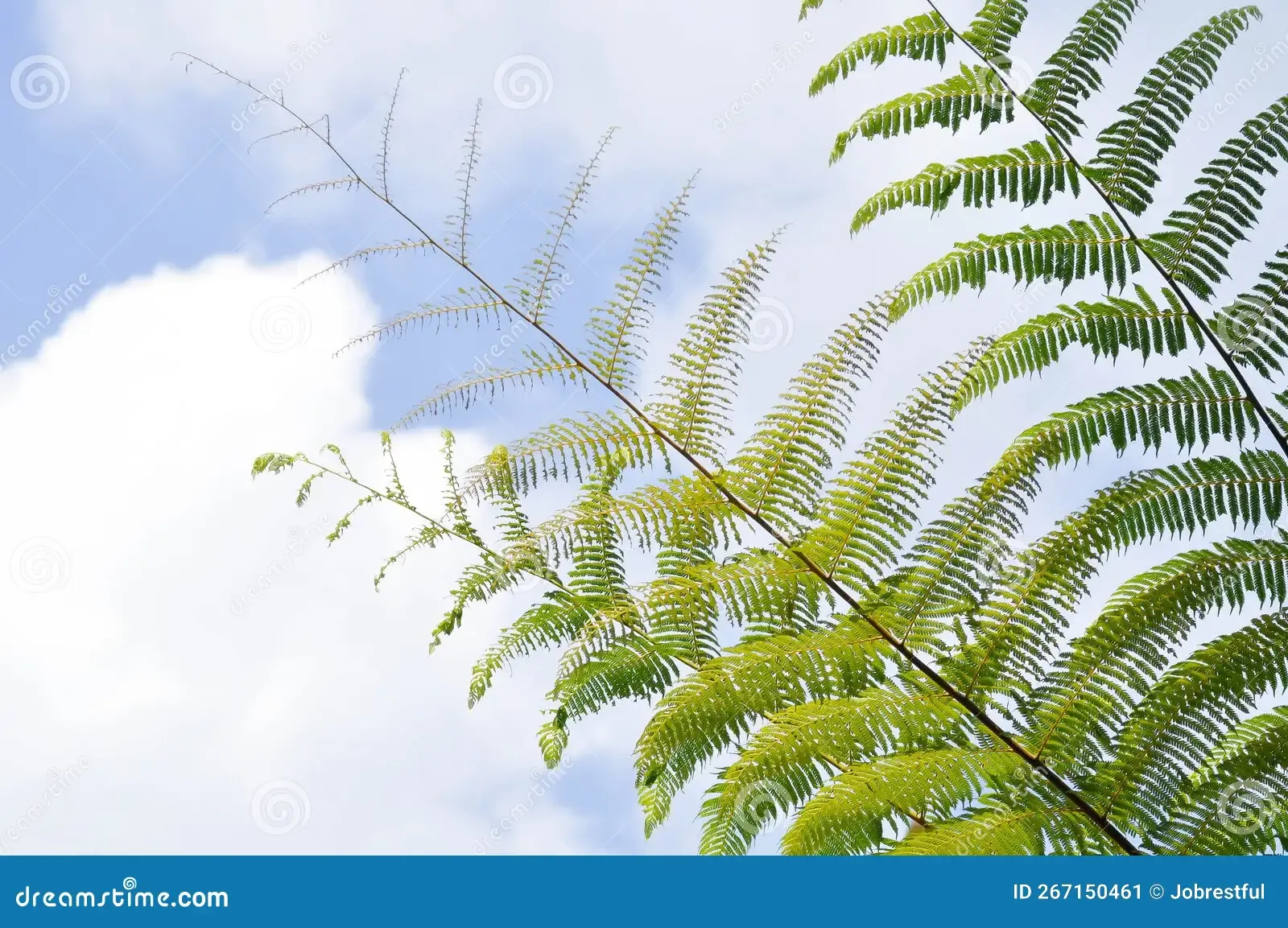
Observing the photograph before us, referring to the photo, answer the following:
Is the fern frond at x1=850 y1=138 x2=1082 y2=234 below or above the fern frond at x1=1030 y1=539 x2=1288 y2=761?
below

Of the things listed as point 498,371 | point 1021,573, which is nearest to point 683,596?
point 498,371

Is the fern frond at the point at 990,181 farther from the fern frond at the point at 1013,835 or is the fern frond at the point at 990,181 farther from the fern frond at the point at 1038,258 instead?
the fern frond at the point at 1013,835

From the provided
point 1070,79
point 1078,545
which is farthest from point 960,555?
point 1070,79

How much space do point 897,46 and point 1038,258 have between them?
0.72 metres

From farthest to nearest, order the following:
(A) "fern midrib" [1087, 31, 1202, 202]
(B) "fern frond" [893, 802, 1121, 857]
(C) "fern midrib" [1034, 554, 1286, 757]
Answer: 1. (A) "fern midrib" [1087, 31, 1202, 202]
2. (C) "fern midrib" [1034, 554, 1286, 757]
3. (B) "fern frond" [893, 802, 1121, 857]

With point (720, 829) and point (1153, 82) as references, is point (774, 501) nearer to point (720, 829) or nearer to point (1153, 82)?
point (720, 829)

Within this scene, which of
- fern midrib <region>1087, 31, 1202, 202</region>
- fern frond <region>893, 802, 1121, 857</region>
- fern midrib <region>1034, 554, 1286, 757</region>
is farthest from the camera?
fern midrib <region>1087, 31, 1202, 202</region>

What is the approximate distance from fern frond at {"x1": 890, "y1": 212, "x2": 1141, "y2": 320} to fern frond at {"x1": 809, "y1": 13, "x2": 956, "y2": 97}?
59 cm

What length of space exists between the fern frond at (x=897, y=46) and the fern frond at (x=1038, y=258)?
59cm

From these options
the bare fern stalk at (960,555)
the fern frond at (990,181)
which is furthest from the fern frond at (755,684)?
the fern frond at (990,181)

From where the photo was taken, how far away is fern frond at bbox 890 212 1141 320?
2482 millimetres

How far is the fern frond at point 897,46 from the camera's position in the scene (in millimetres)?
2691

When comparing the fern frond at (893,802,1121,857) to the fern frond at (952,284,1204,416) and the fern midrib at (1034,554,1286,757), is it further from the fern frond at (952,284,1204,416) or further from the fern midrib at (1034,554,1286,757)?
the fern frond at (952,284,1204,416)

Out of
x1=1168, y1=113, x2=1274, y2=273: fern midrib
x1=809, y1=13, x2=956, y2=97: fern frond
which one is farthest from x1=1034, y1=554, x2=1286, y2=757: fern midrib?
x1=809, y1=13, x2=956, y2=97: fern frond
